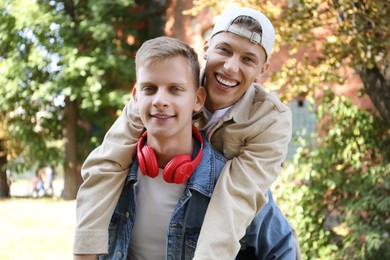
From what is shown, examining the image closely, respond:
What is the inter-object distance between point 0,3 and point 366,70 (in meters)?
13.0

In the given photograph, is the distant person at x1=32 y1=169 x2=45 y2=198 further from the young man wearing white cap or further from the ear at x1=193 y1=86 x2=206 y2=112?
the ear at x1=193 y1=86 x2=206 y2=112

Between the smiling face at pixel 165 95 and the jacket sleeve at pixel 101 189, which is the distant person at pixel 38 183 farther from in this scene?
the smiling face at pixel 165 95

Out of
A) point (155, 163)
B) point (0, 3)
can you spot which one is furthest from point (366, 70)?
point (0, 3)

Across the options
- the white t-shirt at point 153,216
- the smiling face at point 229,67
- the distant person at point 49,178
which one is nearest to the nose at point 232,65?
the smiling face at point 229,67

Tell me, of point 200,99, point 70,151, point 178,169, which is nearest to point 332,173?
point 200,99

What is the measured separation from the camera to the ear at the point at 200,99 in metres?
2.47

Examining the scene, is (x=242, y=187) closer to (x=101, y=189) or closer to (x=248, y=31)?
(x=101, y=189)

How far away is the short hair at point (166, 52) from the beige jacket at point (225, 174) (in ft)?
0.92

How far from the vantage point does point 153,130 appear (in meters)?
2.34

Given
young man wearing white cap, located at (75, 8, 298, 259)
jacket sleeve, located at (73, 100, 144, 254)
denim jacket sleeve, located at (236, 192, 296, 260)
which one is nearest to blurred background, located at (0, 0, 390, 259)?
young man wearing white cap, located at (75, 8, 298, 259)

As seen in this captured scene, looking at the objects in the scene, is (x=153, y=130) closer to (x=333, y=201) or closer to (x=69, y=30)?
(x=333, y=201)

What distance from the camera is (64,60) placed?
55.6 feet

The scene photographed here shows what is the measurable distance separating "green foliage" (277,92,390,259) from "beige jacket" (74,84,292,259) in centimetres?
481

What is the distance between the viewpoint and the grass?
934 cm
